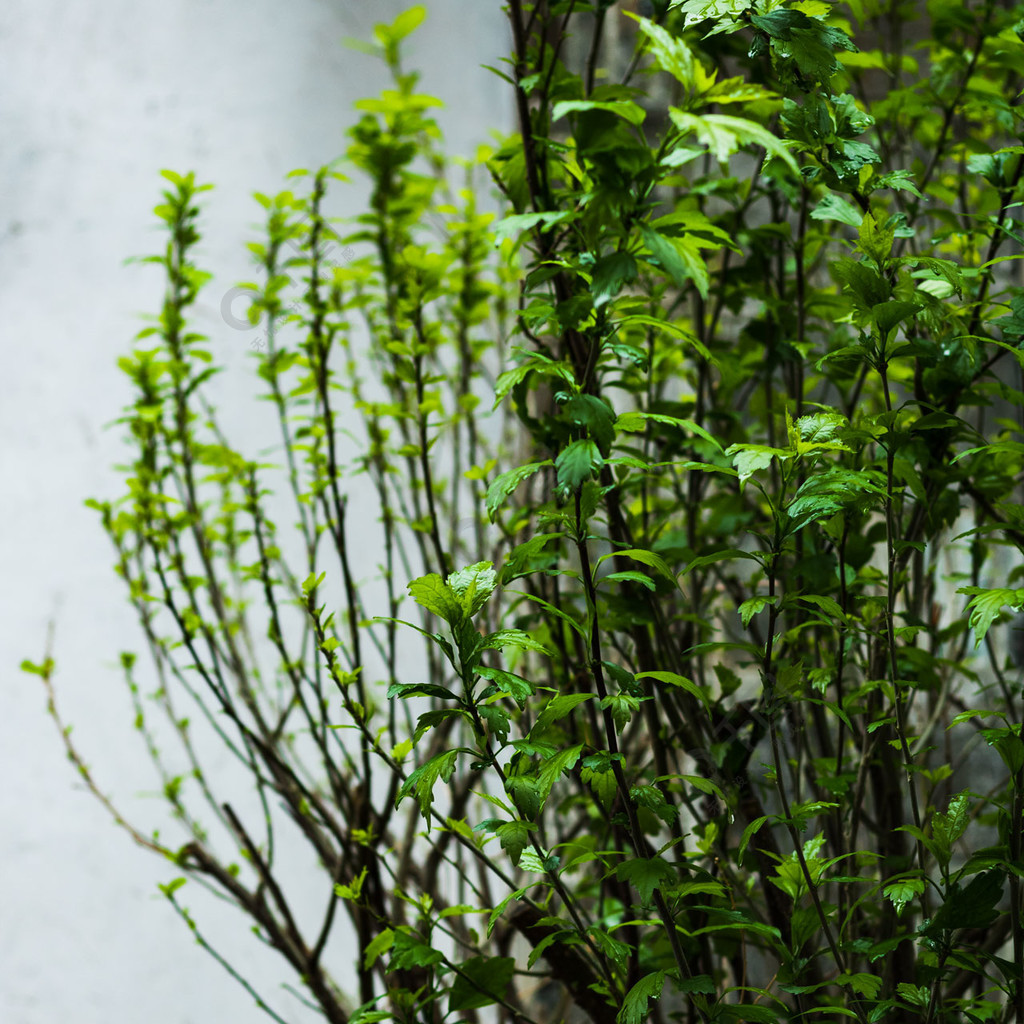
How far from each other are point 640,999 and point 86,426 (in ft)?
5.49

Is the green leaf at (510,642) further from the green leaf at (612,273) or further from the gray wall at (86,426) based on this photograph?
the gray wall at (86,426)

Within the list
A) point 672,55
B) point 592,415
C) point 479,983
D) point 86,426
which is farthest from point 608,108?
point 86,426

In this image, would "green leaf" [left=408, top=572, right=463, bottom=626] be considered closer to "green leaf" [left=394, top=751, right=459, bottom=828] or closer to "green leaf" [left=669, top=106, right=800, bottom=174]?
"green leaf" [left=394, top=751, right=459, bottom=828]

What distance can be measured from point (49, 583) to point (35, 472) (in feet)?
0.73

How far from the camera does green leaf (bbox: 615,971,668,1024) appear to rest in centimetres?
61

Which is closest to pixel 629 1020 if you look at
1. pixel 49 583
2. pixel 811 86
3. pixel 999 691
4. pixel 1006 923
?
pixel 1006 923

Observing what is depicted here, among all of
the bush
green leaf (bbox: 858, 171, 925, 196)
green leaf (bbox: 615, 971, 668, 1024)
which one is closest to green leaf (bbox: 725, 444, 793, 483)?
the bush

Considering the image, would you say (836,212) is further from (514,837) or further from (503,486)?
(514,837)

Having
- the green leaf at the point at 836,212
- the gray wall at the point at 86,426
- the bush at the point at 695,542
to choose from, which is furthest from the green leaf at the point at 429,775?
the gray wall at the point at 86,426

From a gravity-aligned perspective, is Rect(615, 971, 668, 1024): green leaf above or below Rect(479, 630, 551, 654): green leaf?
below

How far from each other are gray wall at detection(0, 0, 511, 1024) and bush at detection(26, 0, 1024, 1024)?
517mm

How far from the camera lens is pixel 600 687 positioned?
2.01 feet

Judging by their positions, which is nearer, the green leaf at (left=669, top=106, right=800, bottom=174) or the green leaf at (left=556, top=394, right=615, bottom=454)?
the green leaf at (left=669, top=106, right=800, bottom=174)

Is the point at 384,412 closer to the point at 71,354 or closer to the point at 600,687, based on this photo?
the point at 600,687
